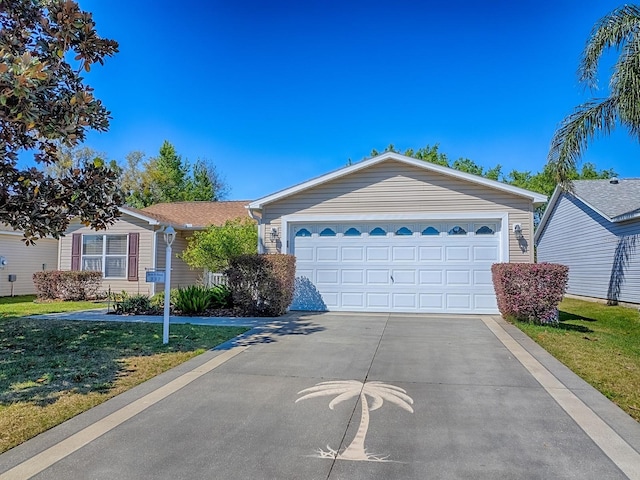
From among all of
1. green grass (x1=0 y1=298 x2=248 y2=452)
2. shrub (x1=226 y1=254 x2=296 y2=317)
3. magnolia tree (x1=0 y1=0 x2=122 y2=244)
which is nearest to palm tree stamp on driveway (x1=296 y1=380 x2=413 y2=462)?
green grass (x1=0 y1=298 x2=248 y2=452)

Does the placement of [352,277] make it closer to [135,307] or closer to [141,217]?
[135,307]

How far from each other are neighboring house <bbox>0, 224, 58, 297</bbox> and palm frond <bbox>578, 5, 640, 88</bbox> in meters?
20.6

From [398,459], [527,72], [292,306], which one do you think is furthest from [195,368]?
[527,72]

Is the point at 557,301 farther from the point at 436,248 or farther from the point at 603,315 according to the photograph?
the point at 603,315

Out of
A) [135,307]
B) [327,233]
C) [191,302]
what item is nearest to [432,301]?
[327,233]

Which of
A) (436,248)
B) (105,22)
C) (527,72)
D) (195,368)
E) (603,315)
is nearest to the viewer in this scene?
(195,368)

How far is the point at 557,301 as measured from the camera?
349 inches

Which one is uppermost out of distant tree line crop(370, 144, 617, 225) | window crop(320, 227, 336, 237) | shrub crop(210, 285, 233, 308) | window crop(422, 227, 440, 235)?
distant tree line crop(370, 144, 617, 225)

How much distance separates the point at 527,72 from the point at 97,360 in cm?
1536

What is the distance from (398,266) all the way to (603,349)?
5023mm

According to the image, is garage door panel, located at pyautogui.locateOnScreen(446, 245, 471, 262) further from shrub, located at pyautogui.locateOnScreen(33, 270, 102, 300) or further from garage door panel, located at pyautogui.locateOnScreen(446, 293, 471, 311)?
shrub, located at pyautogui.locateOnScreen(33, 270, 102, 300)

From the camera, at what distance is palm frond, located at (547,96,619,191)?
12.4 meters

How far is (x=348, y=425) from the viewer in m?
3.77

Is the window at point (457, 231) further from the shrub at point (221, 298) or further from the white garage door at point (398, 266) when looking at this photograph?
the shrub at point (221, 298)
